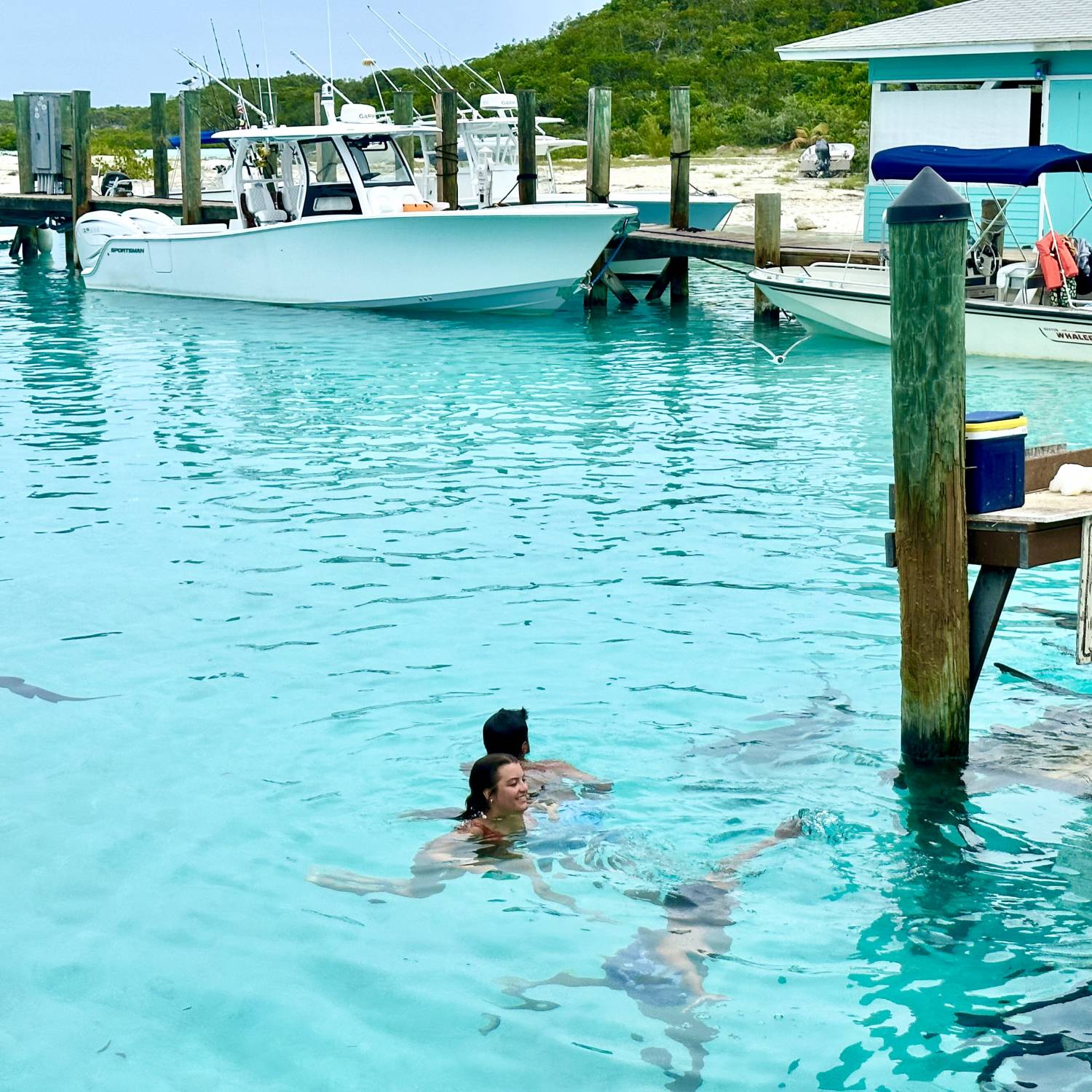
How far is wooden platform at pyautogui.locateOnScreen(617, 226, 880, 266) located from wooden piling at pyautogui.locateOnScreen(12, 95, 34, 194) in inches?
562

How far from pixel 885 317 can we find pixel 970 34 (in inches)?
211

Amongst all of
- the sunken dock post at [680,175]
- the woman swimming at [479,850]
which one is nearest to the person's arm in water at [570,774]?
the woman swimming at [479,850]

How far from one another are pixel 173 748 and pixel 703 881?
113 inches

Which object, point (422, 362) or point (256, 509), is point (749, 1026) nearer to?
point (256, 509)

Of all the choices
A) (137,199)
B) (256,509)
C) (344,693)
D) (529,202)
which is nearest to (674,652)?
(344,693)

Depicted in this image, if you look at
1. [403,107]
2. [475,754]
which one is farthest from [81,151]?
[475,754]

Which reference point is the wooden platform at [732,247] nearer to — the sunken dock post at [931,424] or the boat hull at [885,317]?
the boat hull at [885,317]

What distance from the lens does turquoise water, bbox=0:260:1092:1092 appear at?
515cm

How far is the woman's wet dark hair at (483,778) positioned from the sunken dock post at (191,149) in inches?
887

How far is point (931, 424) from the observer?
612 centimetres

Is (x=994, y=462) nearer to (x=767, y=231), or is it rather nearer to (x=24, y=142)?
(x=767, y=231)

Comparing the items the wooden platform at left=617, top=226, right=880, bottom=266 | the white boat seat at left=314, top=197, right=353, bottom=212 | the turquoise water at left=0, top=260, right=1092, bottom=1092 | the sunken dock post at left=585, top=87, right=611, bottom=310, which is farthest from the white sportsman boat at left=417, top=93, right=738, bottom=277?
the turquoise water at left=0, top=260, right=1092, bottom=1092

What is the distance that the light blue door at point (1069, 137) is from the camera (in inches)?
805

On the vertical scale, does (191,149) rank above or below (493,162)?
above
